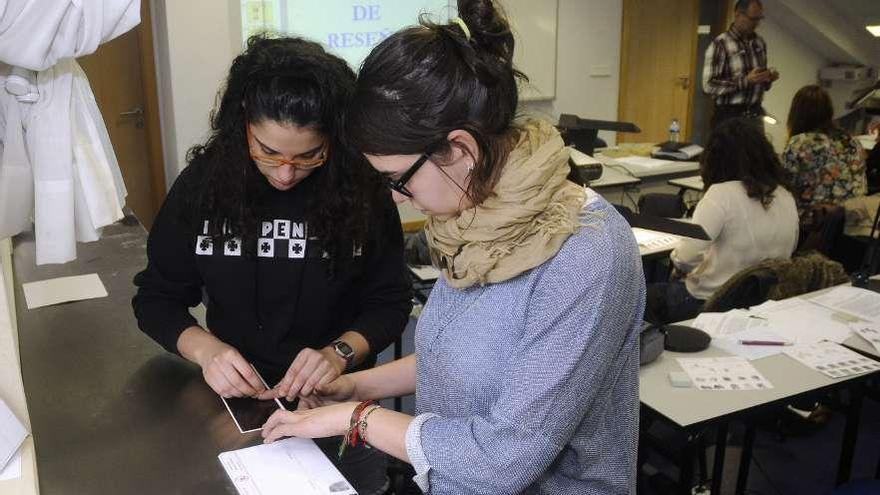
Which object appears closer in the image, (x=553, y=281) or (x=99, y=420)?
(x=553, y=281)

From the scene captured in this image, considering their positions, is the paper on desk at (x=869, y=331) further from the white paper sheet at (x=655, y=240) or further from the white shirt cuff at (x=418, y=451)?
the white shirt cuff at (x=418, y=451)

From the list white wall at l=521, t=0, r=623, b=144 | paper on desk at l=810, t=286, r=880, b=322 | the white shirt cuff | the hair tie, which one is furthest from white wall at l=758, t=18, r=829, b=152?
the white shirt cuff

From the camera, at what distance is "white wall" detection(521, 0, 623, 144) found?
21.6ft

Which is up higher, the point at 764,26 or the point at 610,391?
the point at 764,26

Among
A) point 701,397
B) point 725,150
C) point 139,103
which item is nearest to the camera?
point 701,397

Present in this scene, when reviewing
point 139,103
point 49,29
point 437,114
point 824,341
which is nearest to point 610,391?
point 437,114

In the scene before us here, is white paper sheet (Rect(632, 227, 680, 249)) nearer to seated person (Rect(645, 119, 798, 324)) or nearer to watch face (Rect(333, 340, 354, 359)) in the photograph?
seated person (Rect(645, 119, 798, 324))

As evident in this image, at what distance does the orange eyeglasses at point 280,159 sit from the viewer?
1.42m

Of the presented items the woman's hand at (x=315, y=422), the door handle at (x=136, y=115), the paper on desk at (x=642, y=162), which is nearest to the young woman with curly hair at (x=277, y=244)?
the woman's hand at (x=315, y=422)

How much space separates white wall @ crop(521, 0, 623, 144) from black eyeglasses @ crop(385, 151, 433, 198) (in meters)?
5.63

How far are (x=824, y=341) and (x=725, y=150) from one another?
→ 41.6 inches

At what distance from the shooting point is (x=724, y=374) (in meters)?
2.11

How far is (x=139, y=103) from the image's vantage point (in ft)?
16.6

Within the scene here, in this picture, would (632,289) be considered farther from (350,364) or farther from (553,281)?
(350,364)
